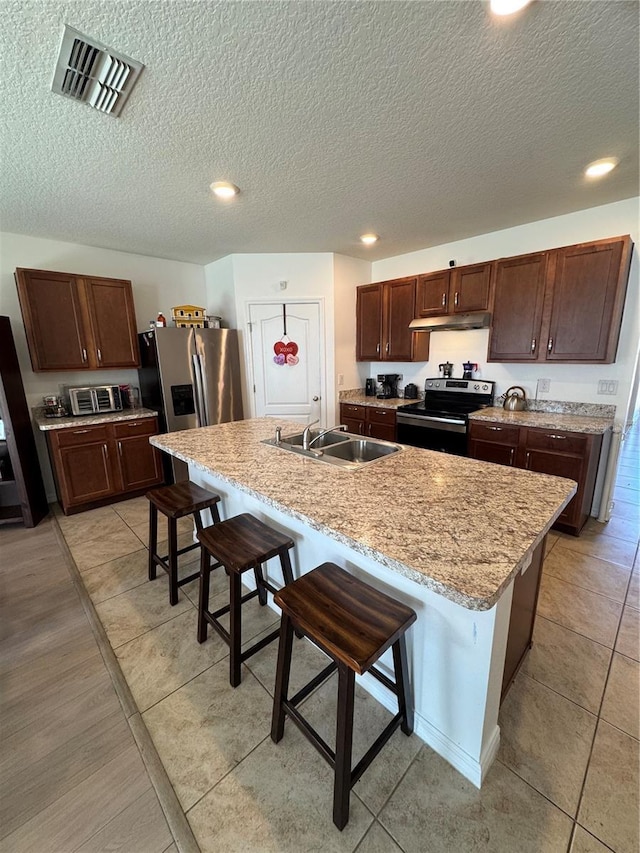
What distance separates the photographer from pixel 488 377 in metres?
3.61

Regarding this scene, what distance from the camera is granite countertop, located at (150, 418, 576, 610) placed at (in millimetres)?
914

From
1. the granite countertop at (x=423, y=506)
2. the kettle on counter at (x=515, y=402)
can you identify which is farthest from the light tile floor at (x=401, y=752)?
the kettle on counter at (x=515, y=402)

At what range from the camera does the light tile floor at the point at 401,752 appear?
1087 millimetres

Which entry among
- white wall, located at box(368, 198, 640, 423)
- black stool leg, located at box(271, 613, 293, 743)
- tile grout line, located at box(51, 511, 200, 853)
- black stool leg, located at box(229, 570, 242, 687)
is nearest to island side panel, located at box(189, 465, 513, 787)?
black stool leg, located at box(271, 613, 293, 743)

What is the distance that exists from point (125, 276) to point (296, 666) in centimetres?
423

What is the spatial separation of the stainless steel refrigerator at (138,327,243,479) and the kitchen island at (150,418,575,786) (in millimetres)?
2200

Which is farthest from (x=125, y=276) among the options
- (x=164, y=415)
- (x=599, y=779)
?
(x=599, y=779)

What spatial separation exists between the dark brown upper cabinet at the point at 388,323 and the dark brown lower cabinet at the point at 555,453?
4.26ft

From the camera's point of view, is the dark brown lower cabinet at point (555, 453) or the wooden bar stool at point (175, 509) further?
the dark brown lower cabinet at point (555, 453)

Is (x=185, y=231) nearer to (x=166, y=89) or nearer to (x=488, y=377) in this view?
(x=166, y=89)

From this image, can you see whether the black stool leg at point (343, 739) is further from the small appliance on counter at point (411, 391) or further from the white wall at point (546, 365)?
the small appliance on counter at point (411, 391)

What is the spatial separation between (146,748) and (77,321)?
3.53 metres

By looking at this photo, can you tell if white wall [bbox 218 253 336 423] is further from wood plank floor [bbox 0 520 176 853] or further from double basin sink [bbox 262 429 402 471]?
wood plank floor [bbox 0 520 176 853]

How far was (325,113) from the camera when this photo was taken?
1.62 metres
